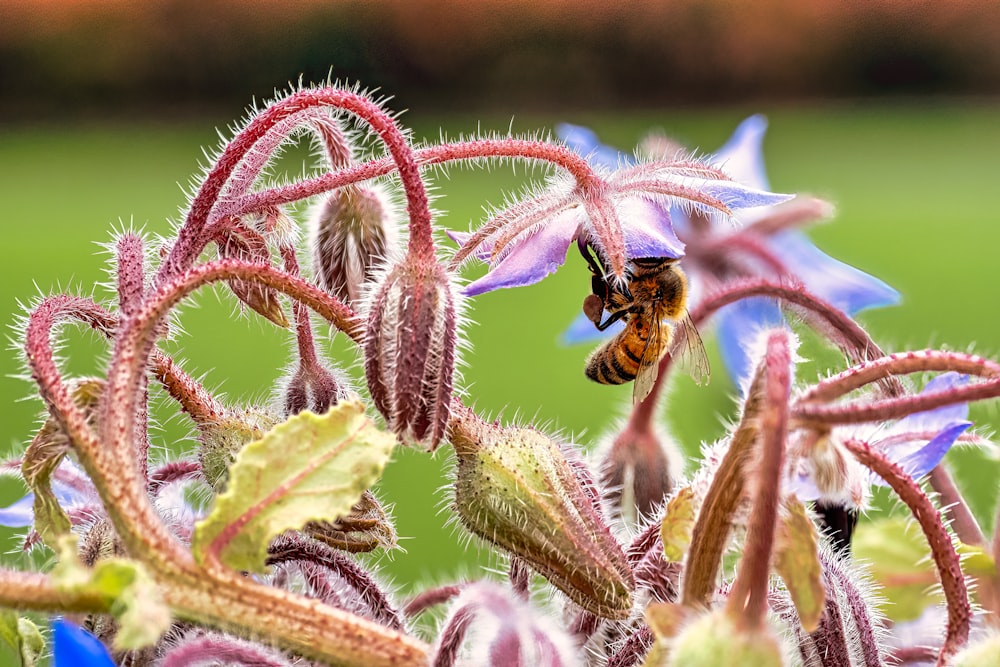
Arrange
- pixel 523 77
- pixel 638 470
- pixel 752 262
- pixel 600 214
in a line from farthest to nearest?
1. pixel 523 77
2. pixel 752 262
3. pixel 638 470
4. pixel 600 214

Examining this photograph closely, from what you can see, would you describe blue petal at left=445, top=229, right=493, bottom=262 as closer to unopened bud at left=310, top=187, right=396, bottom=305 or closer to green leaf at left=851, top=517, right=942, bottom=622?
unopened bud at left=310, top=187, right=396, bottom=305

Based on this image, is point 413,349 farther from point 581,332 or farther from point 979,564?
point 581,332

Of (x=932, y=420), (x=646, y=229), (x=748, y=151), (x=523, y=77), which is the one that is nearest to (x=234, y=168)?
(x=646, y=229)

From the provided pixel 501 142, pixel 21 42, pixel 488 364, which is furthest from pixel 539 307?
pixel 21 42

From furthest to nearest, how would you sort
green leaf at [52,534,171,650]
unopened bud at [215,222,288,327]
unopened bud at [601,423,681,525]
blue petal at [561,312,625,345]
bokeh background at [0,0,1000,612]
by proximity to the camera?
bokeh background at [0,0,1000,612], blue petal at [561,312,625,345], unopened bud at [601,423,681,525], unopened bud at [215,222,288,327], green leaf at [52,534,171,650]

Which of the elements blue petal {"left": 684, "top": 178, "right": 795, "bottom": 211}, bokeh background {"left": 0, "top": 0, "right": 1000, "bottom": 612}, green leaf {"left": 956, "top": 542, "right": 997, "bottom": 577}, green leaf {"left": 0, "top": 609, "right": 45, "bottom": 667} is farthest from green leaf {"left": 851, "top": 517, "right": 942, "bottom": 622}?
bokeh background {"left": 0, "top": 0, "right": 1000, "bottom": 612}

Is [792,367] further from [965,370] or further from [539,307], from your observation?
[539,307]

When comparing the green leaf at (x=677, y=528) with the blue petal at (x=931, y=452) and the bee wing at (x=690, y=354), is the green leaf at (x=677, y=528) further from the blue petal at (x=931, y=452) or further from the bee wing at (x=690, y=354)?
the bee wing at (x=690, y=354)
